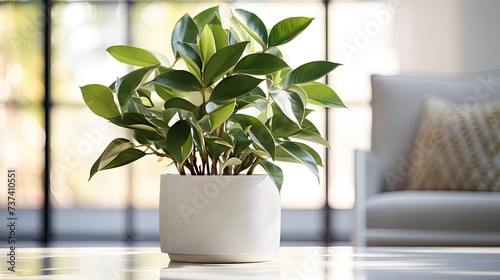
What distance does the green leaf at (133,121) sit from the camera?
37.0 inches

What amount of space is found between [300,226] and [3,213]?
163 cm

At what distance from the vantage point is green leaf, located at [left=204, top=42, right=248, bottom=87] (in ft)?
2.89

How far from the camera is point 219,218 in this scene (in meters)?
0.94

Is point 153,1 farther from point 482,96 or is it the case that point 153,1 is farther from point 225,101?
point 225,101

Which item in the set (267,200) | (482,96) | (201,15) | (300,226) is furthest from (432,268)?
(300,226)

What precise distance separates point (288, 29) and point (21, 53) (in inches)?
134

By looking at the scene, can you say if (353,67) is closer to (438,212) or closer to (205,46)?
(438,212)

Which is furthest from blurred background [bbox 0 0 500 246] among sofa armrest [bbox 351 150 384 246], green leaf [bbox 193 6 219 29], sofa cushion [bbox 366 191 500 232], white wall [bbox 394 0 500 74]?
green leaf [bbox 193 6 219 29]

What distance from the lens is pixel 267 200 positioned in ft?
3.18

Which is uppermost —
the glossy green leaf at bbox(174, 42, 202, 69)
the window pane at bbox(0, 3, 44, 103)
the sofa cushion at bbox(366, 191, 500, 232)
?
the window pane at bbox(0, 3, 44, 103)

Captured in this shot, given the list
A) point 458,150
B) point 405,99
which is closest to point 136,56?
point 458,150

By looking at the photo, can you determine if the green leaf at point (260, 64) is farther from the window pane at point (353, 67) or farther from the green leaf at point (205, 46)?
the window pane at point (353, 67)

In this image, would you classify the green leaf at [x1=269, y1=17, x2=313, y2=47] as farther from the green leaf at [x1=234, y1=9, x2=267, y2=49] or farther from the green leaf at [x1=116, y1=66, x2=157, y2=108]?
the green leaf at [x1=116, y1=66, x2=157, y2=108]

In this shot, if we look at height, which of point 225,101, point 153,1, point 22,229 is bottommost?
point 22,229
